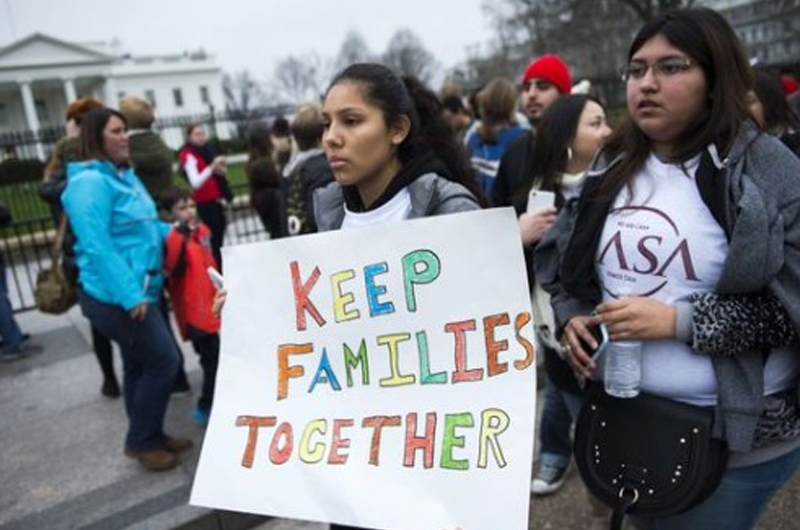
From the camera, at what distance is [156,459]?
11.7ft

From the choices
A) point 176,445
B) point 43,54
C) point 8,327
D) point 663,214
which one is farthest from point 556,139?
point 43,54

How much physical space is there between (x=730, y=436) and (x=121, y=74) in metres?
72.4

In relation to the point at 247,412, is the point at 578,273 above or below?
above

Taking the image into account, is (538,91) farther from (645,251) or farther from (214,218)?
(214,218)

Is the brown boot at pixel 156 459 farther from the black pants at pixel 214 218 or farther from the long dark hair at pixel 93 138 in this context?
the black pants at pixel 214 218

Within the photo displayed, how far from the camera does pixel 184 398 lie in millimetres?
4652

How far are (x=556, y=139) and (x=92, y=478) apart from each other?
3069mm

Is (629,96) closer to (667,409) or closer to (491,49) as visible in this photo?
(667,409)

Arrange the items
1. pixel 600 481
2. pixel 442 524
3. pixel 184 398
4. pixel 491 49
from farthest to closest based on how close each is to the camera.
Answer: pixel 491 49, pixel 184 398, pixel 600 481, pixel 442 524

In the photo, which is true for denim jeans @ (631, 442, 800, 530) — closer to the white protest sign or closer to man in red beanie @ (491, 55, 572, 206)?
the white protest sign

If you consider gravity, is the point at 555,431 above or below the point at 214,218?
below

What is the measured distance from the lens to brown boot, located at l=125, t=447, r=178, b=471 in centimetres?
357

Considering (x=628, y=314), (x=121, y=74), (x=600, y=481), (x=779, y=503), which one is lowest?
(x=779, y=503)

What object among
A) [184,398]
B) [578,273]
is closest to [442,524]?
[578,273]
